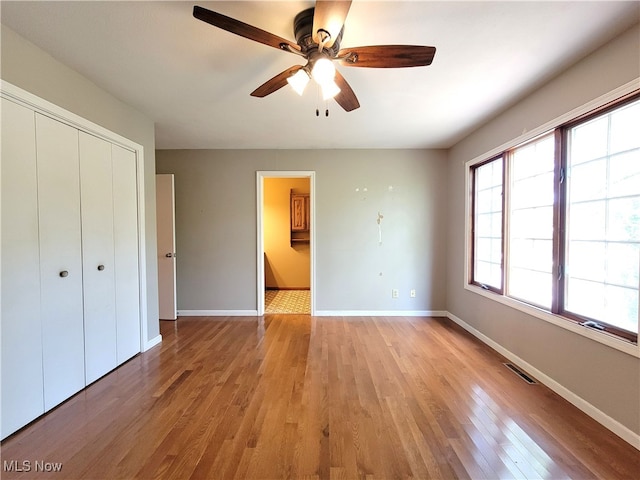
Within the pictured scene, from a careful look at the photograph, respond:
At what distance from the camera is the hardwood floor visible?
140cm

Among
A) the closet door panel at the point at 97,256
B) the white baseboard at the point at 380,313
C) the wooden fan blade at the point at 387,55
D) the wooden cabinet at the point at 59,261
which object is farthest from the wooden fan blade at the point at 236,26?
the white baseboard at the point at 380,313

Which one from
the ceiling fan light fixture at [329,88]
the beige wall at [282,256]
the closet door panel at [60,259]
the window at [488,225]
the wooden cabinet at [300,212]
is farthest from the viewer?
the beige wall at [282,256]

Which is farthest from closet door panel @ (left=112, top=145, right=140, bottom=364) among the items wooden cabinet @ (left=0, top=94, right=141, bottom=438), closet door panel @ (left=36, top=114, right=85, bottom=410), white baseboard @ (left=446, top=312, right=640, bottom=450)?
white baseboard @ (left=446, top=312, right=640, bottom=450)

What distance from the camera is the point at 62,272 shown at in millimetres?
1915

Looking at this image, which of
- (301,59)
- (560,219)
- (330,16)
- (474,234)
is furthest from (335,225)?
(330,16)

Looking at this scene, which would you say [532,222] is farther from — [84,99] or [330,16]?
[84,99]

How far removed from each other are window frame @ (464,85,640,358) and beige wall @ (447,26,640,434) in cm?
5

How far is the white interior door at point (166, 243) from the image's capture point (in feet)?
12.0

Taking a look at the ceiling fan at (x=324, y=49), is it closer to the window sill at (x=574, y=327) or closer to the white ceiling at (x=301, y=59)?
the white ceiling at (x=301, y=59)

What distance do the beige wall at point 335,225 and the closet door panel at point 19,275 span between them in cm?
220

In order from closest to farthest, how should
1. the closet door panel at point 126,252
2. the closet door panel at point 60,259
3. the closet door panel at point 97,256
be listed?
the closet door panel at point 60,259
the closet door panel at point 97,256
the closet door panel at point 126,252

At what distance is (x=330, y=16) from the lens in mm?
1207

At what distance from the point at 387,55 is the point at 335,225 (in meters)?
2.61

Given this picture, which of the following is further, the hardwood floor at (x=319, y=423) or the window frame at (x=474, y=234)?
the window frame at (x=474, y=234)
